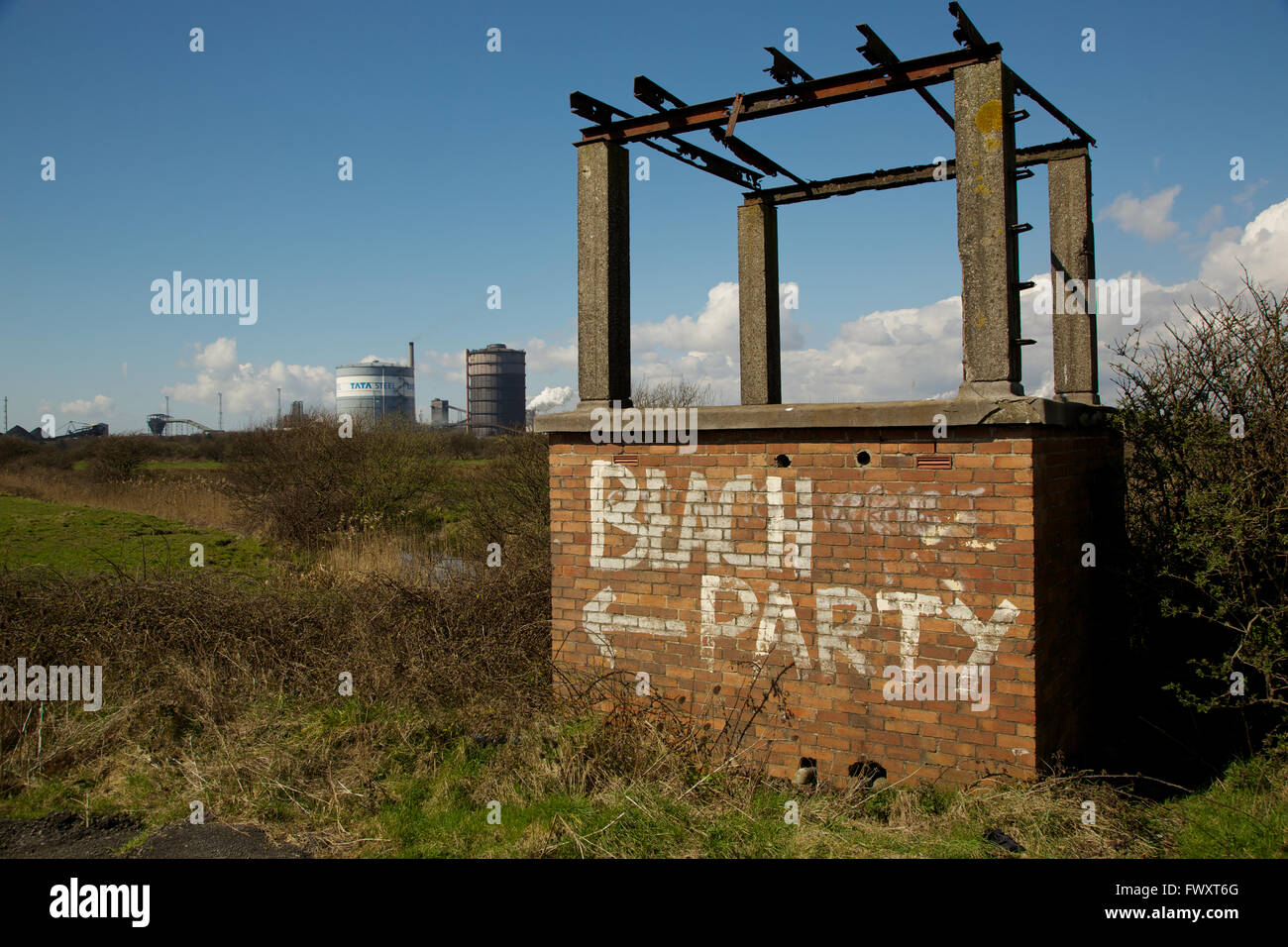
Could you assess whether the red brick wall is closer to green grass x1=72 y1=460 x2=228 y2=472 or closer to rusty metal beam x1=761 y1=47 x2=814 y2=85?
rusty metal beam x1=761 y1=47 x2=814 y2=85

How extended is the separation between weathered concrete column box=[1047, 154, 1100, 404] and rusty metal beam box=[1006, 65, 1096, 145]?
0.18 metres

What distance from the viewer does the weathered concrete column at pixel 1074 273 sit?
673 centimetres

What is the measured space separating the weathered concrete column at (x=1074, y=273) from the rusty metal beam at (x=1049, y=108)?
0.58 feet

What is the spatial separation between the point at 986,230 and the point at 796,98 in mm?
1667

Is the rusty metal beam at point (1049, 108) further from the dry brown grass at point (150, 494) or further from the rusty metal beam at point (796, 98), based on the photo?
the dry brown grass at point (150, 494)

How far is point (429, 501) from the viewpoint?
17.2 meters

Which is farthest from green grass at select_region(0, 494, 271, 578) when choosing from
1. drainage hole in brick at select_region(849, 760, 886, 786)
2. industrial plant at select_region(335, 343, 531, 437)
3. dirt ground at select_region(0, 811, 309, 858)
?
industrial plant at select_region(335, 343, 531, 437)

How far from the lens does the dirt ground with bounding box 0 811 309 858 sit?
13.9 ft

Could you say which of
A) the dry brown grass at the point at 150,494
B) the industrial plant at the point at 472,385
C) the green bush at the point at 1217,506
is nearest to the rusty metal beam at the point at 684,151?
the green bush at the point at 1217,506

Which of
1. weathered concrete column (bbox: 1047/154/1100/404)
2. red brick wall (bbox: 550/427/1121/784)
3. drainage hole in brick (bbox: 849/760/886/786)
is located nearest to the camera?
red brick wall (bbox: 550/427/1121/784)

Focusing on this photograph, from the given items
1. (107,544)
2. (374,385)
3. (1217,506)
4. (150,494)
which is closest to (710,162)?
(1217,506)

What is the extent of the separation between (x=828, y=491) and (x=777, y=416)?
1.93ft
